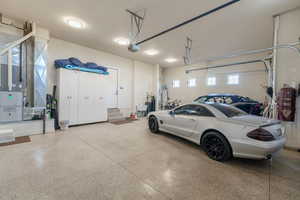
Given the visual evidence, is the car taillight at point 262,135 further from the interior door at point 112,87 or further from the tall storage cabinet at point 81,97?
the interior door at point 112,87

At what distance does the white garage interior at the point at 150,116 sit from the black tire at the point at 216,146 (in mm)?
21

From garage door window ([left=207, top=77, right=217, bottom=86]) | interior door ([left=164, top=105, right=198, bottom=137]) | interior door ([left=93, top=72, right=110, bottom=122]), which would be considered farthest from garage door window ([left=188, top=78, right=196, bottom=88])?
interior door ([left=93, top=72, right=110, bottom=122])

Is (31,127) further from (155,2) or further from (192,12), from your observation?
(192,12)

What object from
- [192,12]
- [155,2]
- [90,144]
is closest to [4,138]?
[90,144]

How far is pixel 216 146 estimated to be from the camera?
2650 mm

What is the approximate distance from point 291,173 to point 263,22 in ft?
12.5

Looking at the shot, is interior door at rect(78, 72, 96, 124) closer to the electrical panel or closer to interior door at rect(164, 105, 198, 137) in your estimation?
the electrical panel

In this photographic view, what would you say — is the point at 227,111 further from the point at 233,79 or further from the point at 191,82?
the point at 191,82

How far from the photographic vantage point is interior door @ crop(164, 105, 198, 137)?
3138 mm

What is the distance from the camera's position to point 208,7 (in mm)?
3006

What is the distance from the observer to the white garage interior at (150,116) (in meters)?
1.91

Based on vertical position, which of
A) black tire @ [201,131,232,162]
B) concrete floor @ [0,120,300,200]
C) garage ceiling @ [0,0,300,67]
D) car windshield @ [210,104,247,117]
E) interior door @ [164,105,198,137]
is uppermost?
garage ceiling @ [0,0,300,67]

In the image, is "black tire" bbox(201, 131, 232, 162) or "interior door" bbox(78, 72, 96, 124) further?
"interior door" bbox(78, 72, 96, 124)

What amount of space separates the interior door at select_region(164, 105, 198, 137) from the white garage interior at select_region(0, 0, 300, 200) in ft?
0.10
